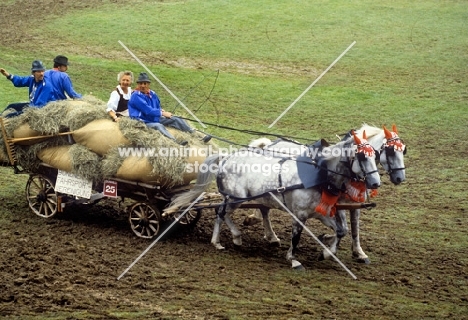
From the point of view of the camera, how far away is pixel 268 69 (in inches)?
864

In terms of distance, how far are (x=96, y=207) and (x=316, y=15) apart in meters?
16.2

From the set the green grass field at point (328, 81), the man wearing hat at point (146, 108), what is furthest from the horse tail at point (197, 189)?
the green grass field at point (328, 81)

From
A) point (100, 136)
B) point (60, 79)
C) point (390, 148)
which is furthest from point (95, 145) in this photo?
point (390, 148)

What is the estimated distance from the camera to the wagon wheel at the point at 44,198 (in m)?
11.5

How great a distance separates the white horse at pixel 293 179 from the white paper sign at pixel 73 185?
137cm

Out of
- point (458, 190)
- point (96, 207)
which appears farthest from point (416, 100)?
point (96, 207)

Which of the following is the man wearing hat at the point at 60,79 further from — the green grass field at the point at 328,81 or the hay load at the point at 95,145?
the green grass field at the point at 328,81

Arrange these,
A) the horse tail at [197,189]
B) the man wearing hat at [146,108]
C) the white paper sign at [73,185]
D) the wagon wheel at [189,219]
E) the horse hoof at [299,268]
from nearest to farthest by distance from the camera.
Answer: the horse hoof at [299,268], the horse tail at [197,189], the man wearing hat at [146,108], the white paper sign at [73,185], the wagon wheel at [189,219]

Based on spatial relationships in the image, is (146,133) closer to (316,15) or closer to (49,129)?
(49,129)

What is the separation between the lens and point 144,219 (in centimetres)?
1069

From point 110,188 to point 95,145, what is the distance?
64 centimetres

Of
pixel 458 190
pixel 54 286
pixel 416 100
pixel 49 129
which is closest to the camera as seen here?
pixel 54 286

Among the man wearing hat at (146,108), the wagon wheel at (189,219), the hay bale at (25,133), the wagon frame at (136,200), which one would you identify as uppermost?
the man wearing hat at (146,108)

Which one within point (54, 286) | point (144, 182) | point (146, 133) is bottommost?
point (54, 286)
